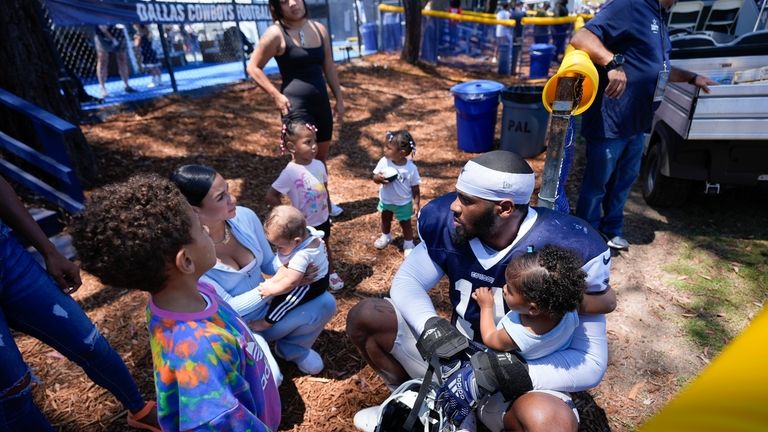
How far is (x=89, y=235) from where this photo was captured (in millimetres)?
1214

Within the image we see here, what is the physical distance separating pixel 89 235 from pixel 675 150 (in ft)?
15.0

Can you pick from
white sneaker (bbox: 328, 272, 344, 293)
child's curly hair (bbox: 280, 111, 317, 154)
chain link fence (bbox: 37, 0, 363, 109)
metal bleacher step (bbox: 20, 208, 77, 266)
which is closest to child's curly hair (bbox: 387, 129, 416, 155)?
child's curly hair (bbox: 280, 111, 317, 154)

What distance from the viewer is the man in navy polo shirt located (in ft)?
10.4

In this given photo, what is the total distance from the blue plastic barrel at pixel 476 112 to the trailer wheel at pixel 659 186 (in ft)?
6.79

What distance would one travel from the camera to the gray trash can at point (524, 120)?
18.8 feet

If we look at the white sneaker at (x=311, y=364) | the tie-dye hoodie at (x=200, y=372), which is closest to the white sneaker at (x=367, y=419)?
the white sneaker at (x=311, y=364)

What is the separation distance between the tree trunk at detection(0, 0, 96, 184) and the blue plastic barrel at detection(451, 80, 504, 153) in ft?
15.2

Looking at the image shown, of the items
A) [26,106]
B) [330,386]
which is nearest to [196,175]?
[330,386]

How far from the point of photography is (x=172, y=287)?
4.45 ft

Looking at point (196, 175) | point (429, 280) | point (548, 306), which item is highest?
point (196, 175)

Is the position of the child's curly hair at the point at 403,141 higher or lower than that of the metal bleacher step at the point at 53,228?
higher

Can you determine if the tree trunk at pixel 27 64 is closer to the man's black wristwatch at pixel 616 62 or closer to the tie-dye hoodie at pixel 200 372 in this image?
the tie-dye hoodie at pixel 200 372

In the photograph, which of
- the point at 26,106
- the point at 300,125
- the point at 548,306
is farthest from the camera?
the point at 26,106

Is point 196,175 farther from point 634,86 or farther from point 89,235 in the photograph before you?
point 634,86
